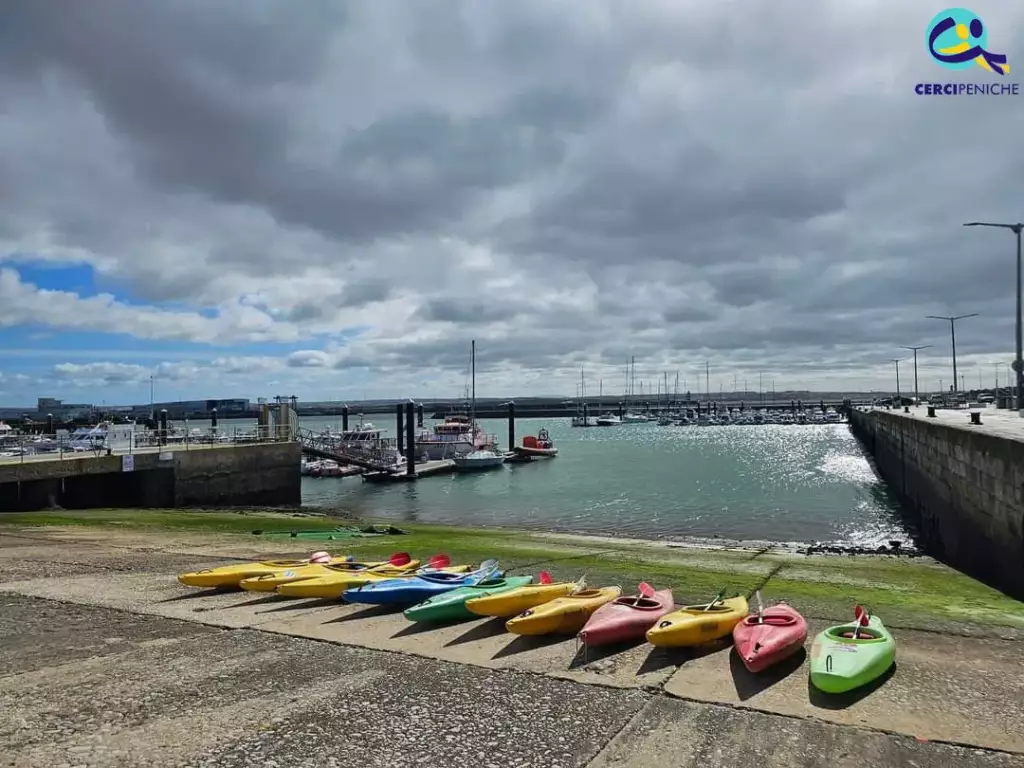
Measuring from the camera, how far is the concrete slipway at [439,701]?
18.2 ft

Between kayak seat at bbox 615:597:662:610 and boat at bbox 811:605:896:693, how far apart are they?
196cm

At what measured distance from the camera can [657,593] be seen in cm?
972

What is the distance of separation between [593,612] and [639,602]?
64 centimetres

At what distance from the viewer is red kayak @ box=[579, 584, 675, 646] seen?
25.7 feet

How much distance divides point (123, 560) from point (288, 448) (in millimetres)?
24422

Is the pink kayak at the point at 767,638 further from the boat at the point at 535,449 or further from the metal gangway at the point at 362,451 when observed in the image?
the boat at the point at 535,449

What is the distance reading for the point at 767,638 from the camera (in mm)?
7348

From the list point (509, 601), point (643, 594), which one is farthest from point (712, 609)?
point (509, 601)

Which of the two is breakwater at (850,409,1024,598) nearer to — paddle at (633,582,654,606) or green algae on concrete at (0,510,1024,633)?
green algae on concrete at (0,510,1024,633)

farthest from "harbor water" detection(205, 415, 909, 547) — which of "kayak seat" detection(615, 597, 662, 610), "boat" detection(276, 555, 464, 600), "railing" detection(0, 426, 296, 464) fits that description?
"kayak seat" detection(615, 597, 662, 610)

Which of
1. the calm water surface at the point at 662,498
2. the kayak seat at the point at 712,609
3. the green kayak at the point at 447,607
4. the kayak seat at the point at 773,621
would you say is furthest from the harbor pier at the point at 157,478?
the kayak seat at the point at 773,621

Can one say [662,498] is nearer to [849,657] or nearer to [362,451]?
[362,451]

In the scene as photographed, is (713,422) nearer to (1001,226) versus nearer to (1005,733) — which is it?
(1001,226)

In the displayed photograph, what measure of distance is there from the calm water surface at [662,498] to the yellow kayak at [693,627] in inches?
828
